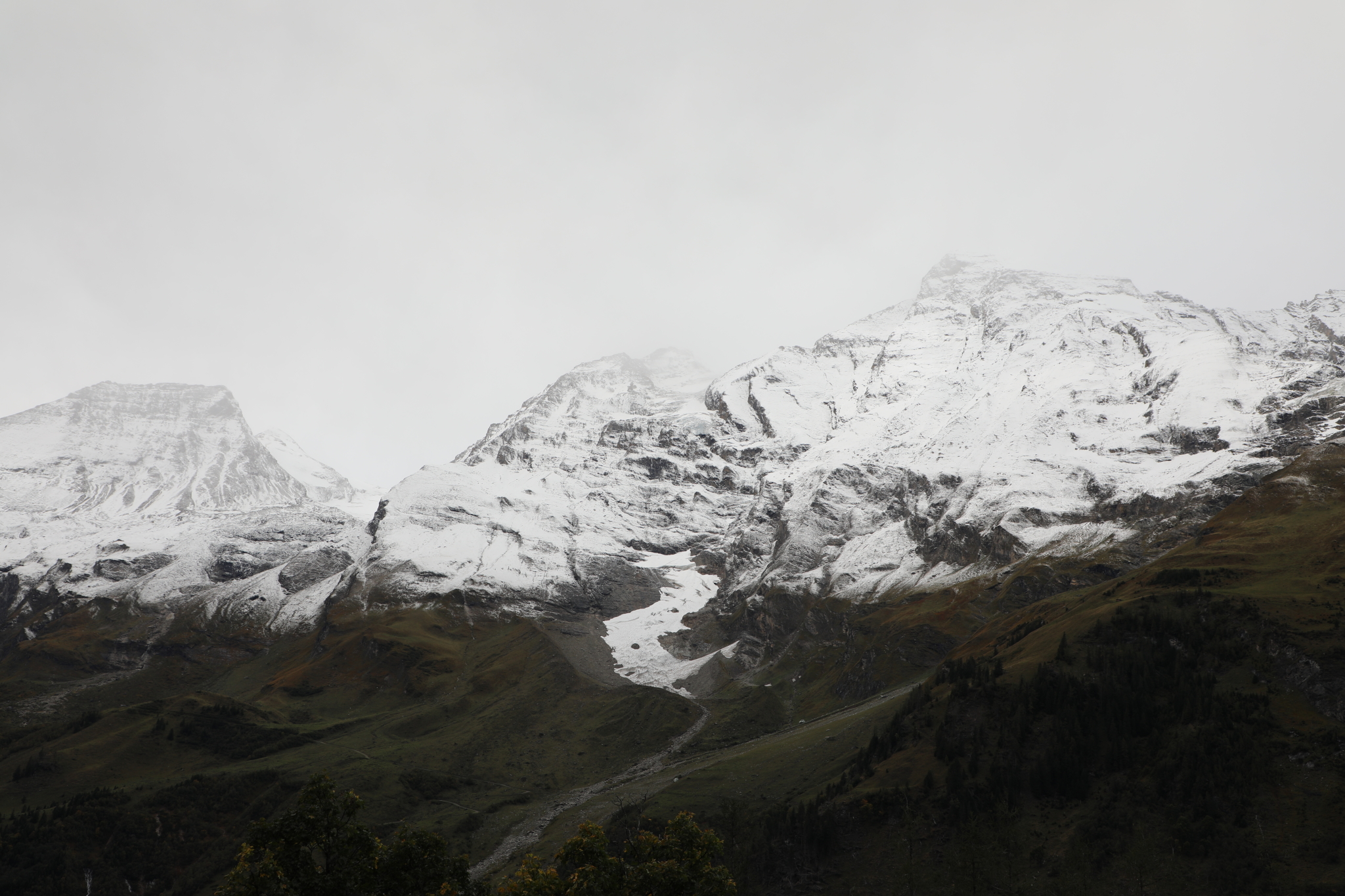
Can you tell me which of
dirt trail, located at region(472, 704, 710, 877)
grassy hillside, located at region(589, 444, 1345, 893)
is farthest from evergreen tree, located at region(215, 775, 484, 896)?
dirt trail, located at region(472, 704, 710, 877)

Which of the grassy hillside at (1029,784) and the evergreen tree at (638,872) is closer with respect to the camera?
the evergreen tree at (638,872)

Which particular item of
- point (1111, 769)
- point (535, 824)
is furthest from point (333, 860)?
point (535, 824)

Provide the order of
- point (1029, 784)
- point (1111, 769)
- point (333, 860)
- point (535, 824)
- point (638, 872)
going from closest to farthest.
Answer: point (333, 860) → point (638, 872) → point (1111, 769) → point (1029, 784) → point (535, 824)

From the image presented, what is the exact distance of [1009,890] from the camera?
364 ft

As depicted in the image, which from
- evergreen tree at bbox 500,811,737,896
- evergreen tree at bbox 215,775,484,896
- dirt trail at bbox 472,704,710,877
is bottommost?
dirt trail at bbox 472,704,710,877

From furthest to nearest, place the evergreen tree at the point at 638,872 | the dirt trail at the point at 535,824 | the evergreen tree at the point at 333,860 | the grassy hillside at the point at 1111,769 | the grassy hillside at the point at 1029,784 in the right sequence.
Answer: the dirt trail at the point at 535,824
the grassy hillside at the point at 1029,784
the grassy hillside at the point at 1111,769
the evergreen tree at the point at 638,872
the evergreen tree at the point at 333,860

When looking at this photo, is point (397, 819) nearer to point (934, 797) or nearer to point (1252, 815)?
point (934, 797)

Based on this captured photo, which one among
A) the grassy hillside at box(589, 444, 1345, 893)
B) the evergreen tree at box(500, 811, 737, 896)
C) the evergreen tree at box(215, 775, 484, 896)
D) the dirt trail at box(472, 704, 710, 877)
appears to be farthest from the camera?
the dirt trail at box(472, 704, 710, 877)

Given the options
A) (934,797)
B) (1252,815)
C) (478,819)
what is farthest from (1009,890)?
(478,819)

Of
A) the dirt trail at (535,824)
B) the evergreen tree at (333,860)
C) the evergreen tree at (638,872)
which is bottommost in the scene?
the dirt trail at (535,824)

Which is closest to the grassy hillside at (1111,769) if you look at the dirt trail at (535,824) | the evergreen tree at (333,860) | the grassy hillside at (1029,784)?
the grassy hillside at (1029,784)

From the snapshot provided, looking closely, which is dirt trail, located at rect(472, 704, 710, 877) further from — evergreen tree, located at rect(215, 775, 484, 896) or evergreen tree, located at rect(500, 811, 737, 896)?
evergreen tree, located at rect(215, 775, 484, 896)

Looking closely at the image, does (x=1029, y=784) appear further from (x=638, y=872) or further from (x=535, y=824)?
(x=535, y=824)

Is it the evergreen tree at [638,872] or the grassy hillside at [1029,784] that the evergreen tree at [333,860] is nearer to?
the evergreen tree at [638,872]
